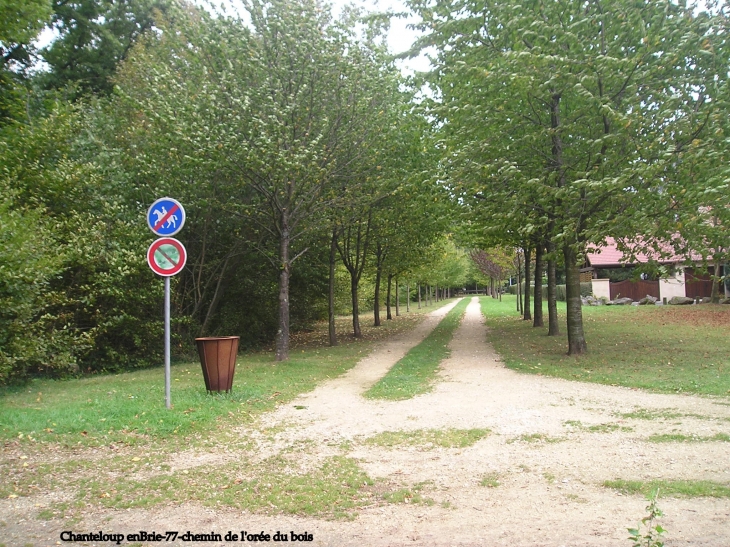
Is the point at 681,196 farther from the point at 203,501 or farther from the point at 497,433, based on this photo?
the point at 203,501

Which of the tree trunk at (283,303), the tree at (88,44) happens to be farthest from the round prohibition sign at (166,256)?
the tree at (88,44)

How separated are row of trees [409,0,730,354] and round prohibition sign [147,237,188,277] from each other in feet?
21.6

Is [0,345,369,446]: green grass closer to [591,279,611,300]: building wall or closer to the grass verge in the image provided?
the grass verge

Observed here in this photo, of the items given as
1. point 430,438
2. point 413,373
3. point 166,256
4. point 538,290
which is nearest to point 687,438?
point 430,438

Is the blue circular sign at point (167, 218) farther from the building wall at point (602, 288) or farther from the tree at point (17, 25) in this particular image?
the building wall at point (602, 288)

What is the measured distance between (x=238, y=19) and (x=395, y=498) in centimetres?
1199

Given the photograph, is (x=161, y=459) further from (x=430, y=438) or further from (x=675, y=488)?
(x=675, y=488)

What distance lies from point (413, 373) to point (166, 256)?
5.64 metres

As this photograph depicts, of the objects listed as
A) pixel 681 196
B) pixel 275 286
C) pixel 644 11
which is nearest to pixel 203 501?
pixel 681 196

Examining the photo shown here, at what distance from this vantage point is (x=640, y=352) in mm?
12625

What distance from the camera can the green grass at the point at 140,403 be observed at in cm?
640

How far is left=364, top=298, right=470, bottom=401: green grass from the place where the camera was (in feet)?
29.5

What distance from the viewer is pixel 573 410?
7348 millimetres

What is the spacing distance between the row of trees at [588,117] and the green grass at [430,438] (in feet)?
17.9
